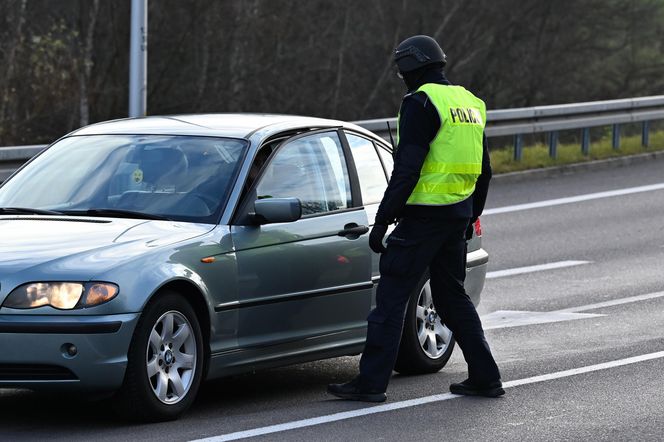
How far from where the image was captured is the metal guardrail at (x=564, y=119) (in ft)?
68.1

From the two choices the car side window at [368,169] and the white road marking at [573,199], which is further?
the white road marking at [573,199]

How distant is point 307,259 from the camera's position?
817 cm

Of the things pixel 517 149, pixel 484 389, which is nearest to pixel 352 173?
pixel 484 389

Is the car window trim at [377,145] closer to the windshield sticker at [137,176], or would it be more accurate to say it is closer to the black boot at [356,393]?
the windshield sticker at [137,176]

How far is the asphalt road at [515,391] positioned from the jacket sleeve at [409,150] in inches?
40.8

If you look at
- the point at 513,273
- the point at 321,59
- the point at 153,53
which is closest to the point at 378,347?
the point at 513,273

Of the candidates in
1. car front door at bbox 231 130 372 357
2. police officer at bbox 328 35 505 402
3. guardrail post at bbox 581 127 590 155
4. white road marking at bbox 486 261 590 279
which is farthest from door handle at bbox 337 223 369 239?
guardrail post at bbox 581 127 590 155

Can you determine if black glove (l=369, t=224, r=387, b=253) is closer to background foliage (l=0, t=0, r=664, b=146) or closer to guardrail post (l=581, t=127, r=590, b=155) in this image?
guardrail post (l=581, t=127, r=590, b=155)

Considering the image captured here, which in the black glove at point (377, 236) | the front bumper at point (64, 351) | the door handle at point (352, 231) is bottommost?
the front bumper at point (64, 351)

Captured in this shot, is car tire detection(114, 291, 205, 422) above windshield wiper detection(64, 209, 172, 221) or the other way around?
the other way around

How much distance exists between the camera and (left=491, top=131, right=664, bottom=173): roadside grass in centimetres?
2077

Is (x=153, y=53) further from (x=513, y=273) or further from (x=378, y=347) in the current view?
(x=378, y=347)

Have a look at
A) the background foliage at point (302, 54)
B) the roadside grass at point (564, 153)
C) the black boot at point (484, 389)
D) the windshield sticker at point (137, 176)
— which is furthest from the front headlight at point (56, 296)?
the background foliage at point (302, 54)

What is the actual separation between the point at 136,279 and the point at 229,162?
1.31m
